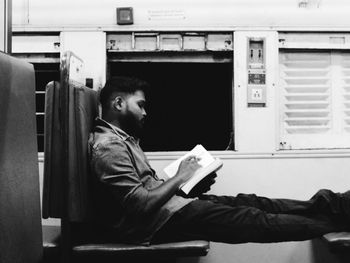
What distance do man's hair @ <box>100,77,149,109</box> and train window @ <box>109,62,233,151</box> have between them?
1.66ft

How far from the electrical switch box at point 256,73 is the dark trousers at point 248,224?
93 cm

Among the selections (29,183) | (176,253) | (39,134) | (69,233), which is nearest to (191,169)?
(176,253)

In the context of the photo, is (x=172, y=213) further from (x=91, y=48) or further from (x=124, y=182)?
(x=91, y=48)

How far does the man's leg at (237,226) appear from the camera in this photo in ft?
7.64

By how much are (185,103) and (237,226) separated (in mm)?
1282

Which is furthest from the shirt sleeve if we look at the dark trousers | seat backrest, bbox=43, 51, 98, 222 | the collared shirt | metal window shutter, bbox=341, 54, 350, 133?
metal window shutter, bbox=341, 54, 350, 133

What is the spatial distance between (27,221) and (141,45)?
5.49 ft

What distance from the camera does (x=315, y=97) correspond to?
320 centimetres

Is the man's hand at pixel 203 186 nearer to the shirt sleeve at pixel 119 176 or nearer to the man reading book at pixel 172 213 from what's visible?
the man reading book at pixel 172 213

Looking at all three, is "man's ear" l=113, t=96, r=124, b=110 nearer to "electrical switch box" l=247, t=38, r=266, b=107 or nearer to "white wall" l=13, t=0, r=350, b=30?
"white wall" l=13, t=0, r=350, b=30

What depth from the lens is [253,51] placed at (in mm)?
3148

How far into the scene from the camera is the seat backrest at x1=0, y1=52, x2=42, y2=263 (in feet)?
5.44

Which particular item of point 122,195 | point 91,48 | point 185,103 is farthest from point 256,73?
point 122,195

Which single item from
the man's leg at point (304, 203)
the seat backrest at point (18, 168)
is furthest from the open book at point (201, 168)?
the seat backrest at point (18, 168)
